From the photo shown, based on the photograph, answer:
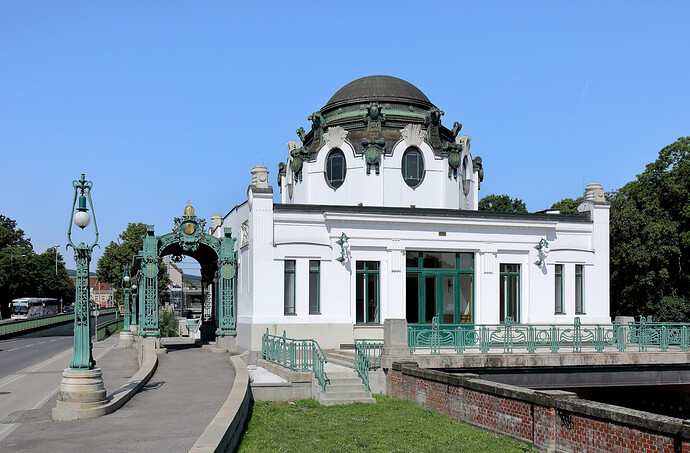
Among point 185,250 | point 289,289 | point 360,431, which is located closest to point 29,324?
point 185,250

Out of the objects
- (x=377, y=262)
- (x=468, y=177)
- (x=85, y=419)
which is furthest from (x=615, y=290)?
(x=85, y=419)

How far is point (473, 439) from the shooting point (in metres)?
13.9

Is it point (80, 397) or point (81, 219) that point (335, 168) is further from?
point (80, 397)

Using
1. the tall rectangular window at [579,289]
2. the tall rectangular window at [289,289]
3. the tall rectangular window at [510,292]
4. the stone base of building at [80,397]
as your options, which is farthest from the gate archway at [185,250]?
the stone base of building at [80,397]

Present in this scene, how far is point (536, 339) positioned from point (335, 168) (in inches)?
489

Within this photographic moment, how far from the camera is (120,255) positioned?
260ft

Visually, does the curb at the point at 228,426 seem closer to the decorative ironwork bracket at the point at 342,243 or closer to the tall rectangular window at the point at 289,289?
the tall rectangular window at the point at 289,289

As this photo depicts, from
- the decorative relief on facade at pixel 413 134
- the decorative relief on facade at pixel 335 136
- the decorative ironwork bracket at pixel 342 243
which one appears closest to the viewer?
the decorative ironwork bracket at pixel 342 243

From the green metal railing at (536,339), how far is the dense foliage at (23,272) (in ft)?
256

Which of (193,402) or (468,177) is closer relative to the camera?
(193,402)

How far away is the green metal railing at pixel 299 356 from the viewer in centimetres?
1873

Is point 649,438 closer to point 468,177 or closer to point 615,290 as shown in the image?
point 468,177

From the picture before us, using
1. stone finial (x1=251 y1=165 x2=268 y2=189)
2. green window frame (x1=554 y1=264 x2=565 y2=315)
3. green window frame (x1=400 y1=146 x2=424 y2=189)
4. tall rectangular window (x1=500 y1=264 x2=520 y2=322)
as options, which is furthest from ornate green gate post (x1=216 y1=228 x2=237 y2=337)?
green window frame (x1=554 y1=264 x2=565 y2=315)

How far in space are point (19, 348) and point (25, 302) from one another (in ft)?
188
